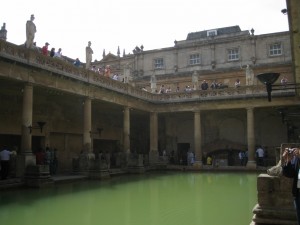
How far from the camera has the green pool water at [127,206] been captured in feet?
26.8

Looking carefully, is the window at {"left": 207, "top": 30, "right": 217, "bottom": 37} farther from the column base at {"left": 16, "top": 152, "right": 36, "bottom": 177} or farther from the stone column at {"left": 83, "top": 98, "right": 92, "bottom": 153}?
the column base at {"left": 16, "top": 152, "right": 36, "bottom": 177}

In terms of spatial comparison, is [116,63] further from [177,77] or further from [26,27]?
[26,27]

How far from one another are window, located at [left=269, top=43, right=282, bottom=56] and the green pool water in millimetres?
22743

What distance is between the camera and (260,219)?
6441 millimetres

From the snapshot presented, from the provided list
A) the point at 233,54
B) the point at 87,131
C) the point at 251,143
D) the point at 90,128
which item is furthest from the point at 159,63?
the point at 87,131

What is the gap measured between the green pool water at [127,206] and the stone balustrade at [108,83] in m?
6.33

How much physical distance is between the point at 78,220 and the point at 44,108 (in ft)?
50.9

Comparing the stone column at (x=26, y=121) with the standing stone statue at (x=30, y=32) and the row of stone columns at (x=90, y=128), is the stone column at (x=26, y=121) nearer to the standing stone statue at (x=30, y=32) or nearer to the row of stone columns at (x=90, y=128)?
the row of stone columns at (x=90, y=128)

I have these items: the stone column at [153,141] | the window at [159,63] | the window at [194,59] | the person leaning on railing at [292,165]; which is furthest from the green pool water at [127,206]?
the window at [159,63]

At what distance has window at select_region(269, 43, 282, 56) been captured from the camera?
3322 centimetres

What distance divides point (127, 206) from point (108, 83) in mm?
13690

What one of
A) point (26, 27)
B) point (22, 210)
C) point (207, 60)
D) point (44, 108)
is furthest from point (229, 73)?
point (22, 210)

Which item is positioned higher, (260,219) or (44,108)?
(44,108)

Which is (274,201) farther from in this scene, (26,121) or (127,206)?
(26,121)
